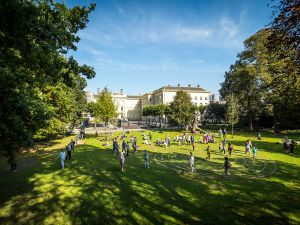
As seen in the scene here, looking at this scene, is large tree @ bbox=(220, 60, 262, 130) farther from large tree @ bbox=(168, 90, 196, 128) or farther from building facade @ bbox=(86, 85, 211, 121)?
building facade @ bbox=(86, 85, 211, 121)

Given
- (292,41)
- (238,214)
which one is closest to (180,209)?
(238,214)

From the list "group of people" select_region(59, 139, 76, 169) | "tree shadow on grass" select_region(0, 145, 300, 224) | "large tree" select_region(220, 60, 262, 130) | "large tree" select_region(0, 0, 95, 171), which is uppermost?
"large tree" select_region(220, 60, 262, 130)

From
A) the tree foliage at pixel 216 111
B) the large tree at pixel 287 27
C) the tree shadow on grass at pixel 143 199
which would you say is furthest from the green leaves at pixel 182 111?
the large tree at pixel 287 27

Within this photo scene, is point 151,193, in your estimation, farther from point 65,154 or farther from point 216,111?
point 216,111

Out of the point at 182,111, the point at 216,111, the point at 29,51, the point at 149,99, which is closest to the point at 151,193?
the point at 29,51

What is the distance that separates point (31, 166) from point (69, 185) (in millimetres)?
7764

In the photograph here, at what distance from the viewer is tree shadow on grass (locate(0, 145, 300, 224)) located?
429 inches

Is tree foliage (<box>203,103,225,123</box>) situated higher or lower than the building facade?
lower

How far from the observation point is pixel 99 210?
11.8 meters

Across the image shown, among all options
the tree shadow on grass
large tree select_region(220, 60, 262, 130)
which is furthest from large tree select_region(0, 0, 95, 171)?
large tree select_region(220, 60, 262, 130)

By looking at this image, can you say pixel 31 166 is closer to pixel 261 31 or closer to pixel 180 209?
pixel 180 209

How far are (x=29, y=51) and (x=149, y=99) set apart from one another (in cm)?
11715

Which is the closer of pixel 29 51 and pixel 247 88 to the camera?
pixel 29 51

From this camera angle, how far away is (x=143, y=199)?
13.0m
